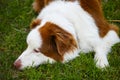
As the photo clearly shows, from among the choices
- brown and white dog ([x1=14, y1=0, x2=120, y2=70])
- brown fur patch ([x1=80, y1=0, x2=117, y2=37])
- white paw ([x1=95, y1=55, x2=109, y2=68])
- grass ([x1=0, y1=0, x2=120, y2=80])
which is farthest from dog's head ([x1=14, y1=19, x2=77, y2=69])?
brown fur patch ([x1=80, y1=0, x2=117, y2=37])

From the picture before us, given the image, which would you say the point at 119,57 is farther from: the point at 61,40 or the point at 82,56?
the point at 61,40

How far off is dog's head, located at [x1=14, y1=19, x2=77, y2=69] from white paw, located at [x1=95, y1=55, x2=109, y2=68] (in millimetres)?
402

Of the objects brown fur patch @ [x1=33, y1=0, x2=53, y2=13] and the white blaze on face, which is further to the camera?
brown fur patch @ [x1=33, y1=0, x2=53, y2=13]

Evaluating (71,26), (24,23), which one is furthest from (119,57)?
(24,23)

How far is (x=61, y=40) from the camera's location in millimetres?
4539

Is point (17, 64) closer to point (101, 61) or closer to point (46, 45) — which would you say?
point (46, 45)

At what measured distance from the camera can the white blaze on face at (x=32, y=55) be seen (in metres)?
4.60

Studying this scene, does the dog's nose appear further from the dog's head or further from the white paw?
the white paw

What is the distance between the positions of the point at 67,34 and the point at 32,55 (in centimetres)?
54

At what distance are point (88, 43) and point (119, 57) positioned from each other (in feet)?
1.64

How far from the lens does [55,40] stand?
459cm

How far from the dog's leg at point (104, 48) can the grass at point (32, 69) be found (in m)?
0.07

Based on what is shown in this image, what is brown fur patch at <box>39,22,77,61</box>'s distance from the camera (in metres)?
4.56

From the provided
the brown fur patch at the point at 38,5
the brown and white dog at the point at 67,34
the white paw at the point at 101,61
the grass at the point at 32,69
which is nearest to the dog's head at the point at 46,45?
the brown and white dog at the point at 67,34
